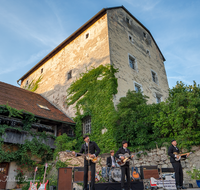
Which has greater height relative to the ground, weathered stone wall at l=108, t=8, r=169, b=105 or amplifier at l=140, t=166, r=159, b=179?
weathered stone wall at l=108, t=8, r=169, b=105

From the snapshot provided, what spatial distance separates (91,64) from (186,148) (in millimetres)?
9998

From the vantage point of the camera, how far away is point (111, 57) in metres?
14.7

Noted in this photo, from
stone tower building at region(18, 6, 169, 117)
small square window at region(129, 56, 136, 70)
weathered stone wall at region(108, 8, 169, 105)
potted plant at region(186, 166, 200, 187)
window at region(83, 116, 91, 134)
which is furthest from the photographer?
small square window at region(129, 56, 136, 70)

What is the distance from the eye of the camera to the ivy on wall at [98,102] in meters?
12.2

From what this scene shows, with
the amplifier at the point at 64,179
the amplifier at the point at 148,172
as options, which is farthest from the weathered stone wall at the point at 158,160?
the amplifier at the point at 64,179

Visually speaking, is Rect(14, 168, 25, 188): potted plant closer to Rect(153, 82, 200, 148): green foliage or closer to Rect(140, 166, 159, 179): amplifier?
Rect(140, 166, 159, 179): amplifier

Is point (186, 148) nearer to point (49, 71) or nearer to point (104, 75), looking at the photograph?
point (104, 75)

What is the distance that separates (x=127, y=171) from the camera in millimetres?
5602

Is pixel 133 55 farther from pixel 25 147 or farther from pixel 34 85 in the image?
pixel 34 85

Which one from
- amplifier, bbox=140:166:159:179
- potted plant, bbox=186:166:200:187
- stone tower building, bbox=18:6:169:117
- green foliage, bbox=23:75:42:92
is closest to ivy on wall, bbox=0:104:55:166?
stone tower building, bbox=18:6:169:117

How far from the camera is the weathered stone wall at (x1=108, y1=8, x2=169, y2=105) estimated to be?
1505cm

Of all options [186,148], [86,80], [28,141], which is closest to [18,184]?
[28,141]

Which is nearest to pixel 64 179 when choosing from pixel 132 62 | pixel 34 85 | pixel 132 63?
A: pixel 132 63

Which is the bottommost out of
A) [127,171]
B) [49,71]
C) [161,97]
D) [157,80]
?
[127,171]
